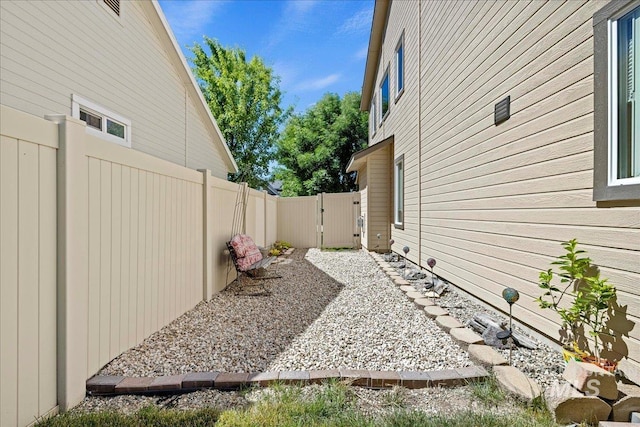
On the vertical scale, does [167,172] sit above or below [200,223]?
above

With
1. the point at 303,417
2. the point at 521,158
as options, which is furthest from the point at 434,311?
the point at 303,417

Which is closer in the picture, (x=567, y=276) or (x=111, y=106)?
(x=567, y=276)

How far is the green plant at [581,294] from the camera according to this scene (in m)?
2.24

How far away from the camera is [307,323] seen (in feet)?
12.9

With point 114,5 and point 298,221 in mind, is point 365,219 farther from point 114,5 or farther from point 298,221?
point 114,5

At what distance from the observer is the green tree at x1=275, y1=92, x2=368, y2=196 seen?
21.5 meters

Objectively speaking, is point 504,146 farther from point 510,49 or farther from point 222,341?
point 222,341

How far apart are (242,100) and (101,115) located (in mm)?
17654

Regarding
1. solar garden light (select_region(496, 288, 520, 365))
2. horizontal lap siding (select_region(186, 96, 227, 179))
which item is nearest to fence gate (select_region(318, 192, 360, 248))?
horizontal lap siding (select_region(186, 96, 227, 179))

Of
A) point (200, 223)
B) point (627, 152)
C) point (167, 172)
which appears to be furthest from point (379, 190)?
point (627, 152)

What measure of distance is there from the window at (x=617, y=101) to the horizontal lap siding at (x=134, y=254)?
3.45 metres

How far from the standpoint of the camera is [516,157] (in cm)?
342

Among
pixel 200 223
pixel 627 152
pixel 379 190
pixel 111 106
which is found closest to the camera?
pixel 627 152

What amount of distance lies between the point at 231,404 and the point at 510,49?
13.1 feet
